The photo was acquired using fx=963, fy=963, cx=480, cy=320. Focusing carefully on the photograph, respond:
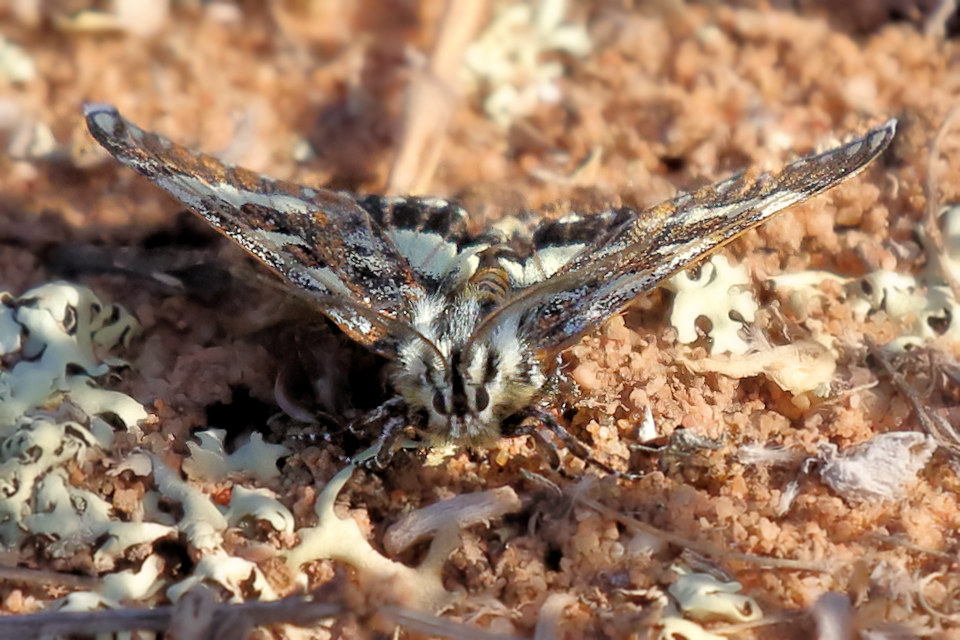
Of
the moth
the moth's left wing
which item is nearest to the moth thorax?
the moth

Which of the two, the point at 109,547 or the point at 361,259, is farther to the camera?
the point at 361,259

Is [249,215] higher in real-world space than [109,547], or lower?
higher

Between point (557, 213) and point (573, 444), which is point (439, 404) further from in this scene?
point (557, 213)

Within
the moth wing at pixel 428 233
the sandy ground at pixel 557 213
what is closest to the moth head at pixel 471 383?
the sandy ground at pixel 557 213

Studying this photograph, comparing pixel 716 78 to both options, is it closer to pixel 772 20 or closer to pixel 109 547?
pixel 772 20


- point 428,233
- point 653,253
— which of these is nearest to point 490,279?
point 428,233

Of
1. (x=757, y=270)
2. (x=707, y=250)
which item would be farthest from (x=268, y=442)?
(x=757, y=270)
